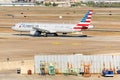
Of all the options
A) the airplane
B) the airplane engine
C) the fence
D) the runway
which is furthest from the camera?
the airplane engine

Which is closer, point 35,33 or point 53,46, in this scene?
point 53,46

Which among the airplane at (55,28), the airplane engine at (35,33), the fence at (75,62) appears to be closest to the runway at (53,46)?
the airplane engine at (35,33)

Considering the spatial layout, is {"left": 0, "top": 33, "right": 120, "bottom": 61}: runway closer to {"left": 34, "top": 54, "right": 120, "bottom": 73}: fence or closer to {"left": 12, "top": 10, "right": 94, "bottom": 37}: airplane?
{"left": 12, "top": 10, "right": 94, "bottom": 37}: airplane

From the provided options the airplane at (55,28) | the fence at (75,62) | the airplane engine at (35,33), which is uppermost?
the fence at (75,62)

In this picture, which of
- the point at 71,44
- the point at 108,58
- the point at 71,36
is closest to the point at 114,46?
the point at 71,44

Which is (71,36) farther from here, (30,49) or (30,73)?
(30,73)

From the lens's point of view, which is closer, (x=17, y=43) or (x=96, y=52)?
(x=96, y=52)

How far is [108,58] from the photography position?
60875mm

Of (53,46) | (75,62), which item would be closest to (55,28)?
(53,46)

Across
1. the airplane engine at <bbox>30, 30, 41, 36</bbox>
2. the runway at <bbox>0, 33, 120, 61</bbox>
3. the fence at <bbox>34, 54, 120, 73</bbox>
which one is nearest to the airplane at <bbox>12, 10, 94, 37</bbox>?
the airplane engine at <bbox>30, 30, 41, 36</bbox>

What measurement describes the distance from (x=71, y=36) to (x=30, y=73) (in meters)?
58.9

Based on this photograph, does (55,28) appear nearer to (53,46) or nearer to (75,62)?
(53,46)

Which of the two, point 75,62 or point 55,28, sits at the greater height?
point 75,62

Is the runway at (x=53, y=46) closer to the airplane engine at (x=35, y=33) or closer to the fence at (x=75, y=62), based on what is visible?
the airplane engine at (x=35, y=33)
